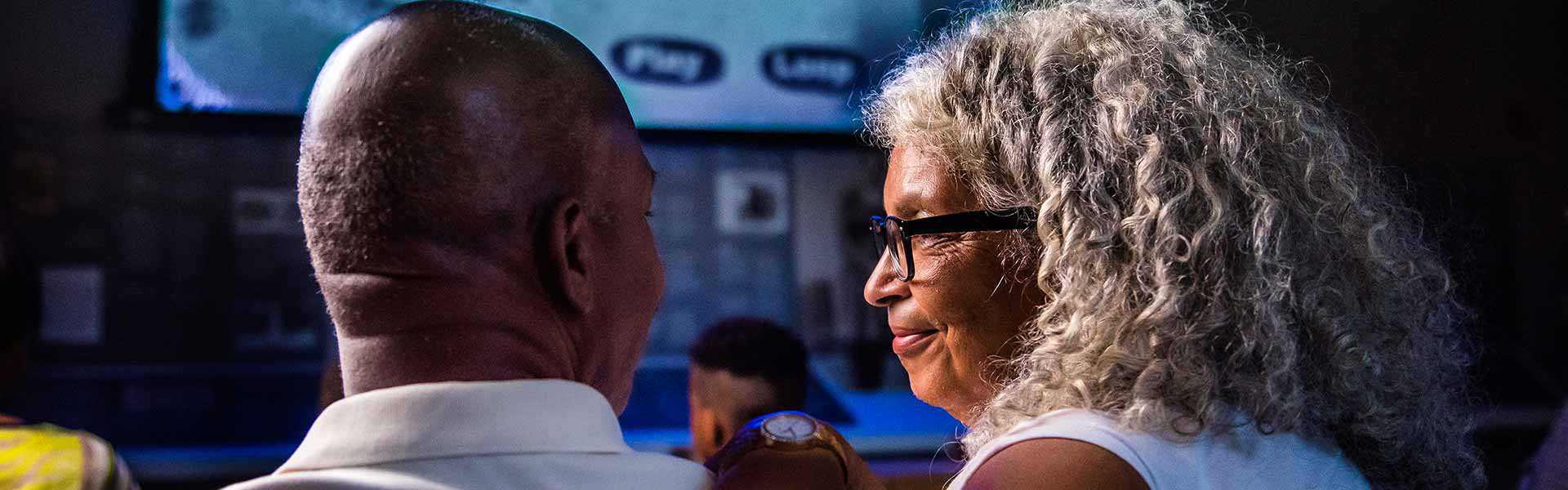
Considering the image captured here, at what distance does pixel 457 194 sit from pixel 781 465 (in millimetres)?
357

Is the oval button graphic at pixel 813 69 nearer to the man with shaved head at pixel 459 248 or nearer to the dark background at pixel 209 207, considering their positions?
the dark background at pixel 209 207

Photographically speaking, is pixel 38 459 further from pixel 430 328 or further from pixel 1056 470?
pixel 1056 470

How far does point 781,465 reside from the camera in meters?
0.94

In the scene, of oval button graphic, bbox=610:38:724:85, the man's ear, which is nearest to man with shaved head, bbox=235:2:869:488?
the man's ear

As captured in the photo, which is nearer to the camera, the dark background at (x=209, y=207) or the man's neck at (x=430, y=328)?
the man's neck at (x=430, y=328)

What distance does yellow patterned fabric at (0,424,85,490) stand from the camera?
1.61 meters

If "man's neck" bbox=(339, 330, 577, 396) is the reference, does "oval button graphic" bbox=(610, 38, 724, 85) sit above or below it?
below

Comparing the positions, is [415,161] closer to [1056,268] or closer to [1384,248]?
[1056,268]

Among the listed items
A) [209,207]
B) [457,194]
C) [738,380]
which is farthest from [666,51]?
[457,194]

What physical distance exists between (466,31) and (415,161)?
113 mm

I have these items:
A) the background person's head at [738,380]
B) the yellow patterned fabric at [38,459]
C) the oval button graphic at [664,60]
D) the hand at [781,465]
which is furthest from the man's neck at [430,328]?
the oval button graphic at [664,60]

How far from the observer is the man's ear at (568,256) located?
836mm

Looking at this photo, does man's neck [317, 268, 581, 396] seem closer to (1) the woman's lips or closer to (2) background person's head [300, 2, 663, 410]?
(2) background person's head [300, 2, 663, 410]

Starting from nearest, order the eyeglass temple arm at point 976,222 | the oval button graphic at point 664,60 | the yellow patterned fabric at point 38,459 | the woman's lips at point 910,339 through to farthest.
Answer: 1. the eyeglass temple arm at point 976,222
2. the woman's lips at point 910,339
3. the yellow patterned fabric at point 38,459
4. the oval button graphic at point 664,60
